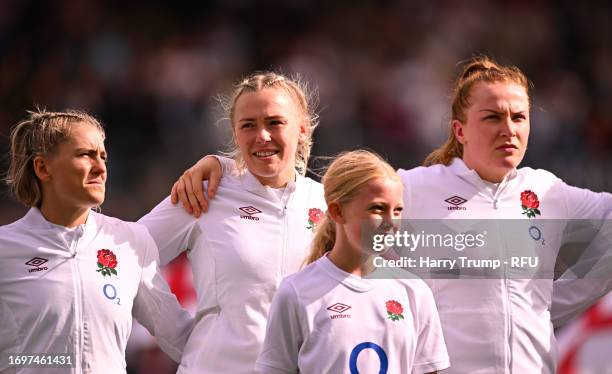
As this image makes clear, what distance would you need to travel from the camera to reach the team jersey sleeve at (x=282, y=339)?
14.9 feet

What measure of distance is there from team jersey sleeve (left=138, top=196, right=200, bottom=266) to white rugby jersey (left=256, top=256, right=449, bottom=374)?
0.79m

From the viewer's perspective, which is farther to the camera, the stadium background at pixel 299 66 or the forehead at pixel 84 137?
the stadium background at pixel 299 66

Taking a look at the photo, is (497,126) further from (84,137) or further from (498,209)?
(84,137)

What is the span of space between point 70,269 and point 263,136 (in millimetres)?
992

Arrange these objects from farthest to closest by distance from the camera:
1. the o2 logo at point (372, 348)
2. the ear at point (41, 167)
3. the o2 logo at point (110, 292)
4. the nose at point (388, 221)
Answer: the ear at point (41, 167) < the o2 logo at point (110, 292) < the nose at point (388, 221) < the o2 logo at point (372, 348)

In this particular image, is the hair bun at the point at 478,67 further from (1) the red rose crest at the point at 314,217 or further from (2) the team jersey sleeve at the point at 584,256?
(1) the red rose crest at the point at 314,217

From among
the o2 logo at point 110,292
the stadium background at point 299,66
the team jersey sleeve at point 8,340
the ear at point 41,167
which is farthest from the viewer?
the stadium background at point 299,66

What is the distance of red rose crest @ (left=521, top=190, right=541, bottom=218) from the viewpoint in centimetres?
534

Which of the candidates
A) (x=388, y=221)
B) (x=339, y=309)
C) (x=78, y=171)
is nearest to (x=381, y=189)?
(x=388, y=221)

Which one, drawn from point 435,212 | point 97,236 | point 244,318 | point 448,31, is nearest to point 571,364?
point 435,212

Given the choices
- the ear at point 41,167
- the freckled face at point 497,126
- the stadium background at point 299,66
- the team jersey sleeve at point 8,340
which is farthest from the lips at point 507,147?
the stadium background at point 299,66

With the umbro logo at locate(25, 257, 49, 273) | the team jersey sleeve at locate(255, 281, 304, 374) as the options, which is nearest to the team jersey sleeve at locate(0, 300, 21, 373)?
the umbro logo at locate(25, 257, 49, 273)

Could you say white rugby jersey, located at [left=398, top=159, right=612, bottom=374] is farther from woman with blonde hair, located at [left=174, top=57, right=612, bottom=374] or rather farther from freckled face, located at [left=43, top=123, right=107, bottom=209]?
freckled face, located at [left=43, top=123, right=107, bottom=209]

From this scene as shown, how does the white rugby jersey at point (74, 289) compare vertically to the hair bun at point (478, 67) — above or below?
below
